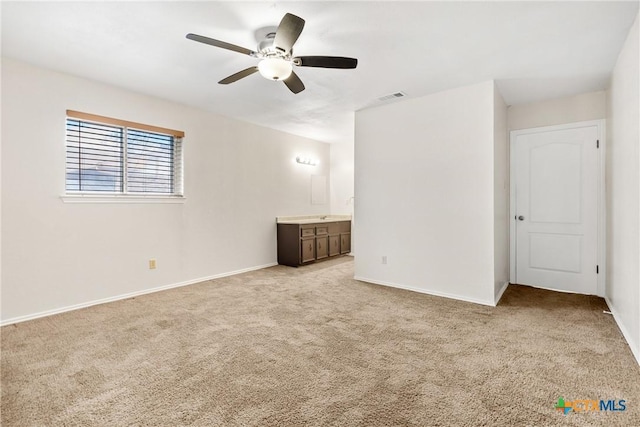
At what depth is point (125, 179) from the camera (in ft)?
12.2

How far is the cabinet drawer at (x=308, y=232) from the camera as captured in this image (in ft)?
17.7

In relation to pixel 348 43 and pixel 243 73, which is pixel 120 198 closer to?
pixel 243 73

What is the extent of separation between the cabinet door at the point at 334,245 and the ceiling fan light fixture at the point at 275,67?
4022 mm

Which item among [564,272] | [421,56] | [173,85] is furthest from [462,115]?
[173,85]

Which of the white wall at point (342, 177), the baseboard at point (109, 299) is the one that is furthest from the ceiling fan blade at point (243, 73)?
the white wall at point (342, 177)

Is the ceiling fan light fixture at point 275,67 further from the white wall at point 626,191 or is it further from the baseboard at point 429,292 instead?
the baseboard at point 429,292

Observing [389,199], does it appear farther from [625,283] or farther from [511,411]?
[511,411]

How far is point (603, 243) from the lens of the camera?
3.64 meters

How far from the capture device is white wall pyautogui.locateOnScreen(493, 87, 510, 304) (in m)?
3.40

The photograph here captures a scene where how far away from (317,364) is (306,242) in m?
3.43

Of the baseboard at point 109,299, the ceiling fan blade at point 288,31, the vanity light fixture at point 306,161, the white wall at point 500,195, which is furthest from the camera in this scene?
the vanity light fixture at point 306,161

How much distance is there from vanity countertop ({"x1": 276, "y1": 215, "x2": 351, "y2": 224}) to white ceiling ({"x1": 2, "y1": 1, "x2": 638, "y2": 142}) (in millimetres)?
2443

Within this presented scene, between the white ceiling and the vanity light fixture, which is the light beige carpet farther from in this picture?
the vanity light fixture

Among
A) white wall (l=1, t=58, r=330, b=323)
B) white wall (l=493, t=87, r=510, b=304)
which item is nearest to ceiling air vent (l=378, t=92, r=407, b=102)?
white wall (l=493, t=87, r=510, b=304)
